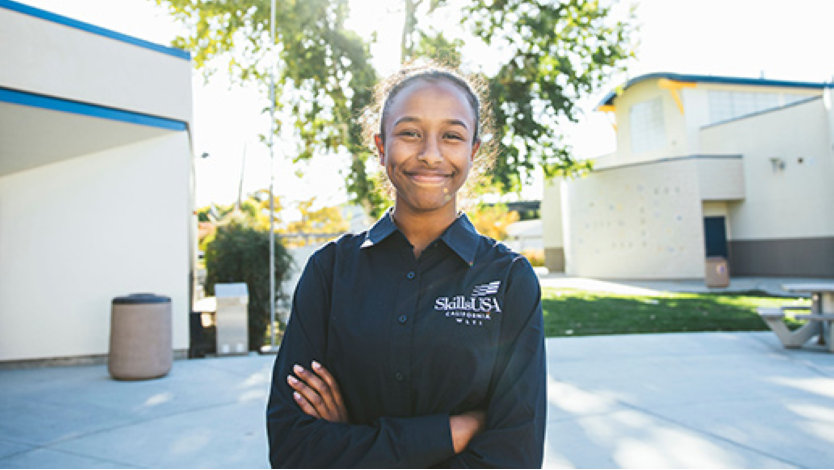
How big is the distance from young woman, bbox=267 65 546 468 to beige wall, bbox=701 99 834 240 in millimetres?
21380

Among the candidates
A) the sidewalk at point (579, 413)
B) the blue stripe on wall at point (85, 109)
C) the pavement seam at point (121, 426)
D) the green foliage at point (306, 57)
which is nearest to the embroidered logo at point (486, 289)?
the sidewalk at point (579, 413)

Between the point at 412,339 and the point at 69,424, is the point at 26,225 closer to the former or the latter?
the point at 69,424

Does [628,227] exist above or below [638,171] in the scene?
below

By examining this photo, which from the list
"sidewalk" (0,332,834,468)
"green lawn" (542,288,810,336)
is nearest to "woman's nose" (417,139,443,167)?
"sidewalk" (0,332,834,468)

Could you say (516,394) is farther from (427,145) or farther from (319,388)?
(427,145)

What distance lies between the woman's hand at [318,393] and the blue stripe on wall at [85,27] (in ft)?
20.6

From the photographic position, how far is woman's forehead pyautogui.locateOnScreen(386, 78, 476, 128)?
164cm

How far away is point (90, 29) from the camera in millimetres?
6672

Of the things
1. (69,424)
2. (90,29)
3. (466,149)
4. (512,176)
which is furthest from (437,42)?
(466,149)

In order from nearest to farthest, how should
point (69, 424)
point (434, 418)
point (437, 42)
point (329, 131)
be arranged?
point (434, 418) < point (69, 424) < point (437, 42) < point (329, 131)

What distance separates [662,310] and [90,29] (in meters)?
11.1

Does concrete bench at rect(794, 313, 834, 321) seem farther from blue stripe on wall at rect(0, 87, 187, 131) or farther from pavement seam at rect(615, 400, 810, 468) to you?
blue stripe on wall at rect(0, 87, 187, 131)

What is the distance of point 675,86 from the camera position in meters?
22.5

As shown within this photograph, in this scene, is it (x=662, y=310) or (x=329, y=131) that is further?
(x=329, y=131)
